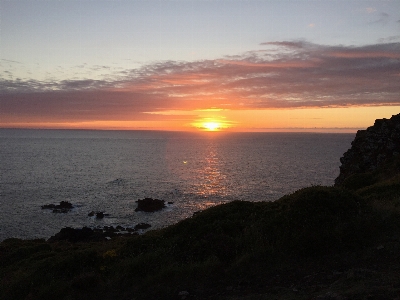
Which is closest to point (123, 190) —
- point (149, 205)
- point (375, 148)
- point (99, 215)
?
point (149, 205)

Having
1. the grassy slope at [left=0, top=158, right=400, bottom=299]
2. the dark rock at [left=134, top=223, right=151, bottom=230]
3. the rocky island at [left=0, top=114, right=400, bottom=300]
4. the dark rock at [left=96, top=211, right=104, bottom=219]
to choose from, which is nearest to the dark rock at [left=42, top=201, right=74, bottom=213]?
the dark rock at [left=96, top=211, right=104, bottom=219]

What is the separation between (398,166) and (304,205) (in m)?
20.1

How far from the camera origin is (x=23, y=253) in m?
21.4

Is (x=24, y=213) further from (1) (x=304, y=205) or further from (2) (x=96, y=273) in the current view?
(1) (x=304, y=205)

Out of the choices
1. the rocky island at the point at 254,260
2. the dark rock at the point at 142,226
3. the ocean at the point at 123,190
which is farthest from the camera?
the ocean at the point at 123,190

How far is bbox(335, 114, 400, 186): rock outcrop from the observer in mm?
34344

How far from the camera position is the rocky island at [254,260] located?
10961 mm

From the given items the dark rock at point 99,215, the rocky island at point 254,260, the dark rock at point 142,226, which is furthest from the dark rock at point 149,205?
the rocky island at point 254,260

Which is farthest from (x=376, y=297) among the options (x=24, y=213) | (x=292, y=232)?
(x=24, y=213)

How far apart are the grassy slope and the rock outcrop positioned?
62.5ft

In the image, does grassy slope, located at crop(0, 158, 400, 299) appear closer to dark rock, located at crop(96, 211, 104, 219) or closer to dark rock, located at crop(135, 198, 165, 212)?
dark rock, located at crop(96, 211, 104, 219)

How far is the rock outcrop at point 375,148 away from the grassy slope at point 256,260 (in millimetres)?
19055

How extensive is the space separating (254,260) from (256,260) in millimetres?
82

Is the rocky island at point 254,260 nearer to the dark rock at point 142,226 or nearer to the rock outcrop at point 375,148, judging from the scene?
the rock outcrop at point 375,148
